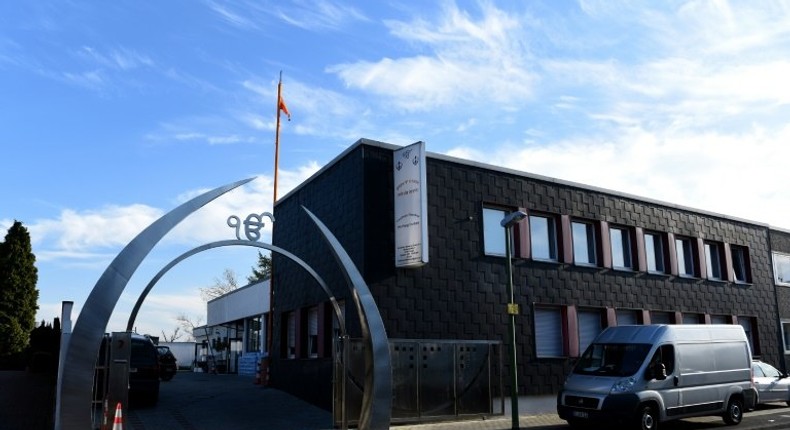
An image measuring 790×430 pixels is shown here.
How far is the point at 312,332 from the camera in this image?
2056cm

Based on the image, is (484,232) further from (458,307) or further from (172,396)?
(172,396)

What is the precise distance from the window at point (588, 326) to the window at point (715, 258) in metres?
7.18

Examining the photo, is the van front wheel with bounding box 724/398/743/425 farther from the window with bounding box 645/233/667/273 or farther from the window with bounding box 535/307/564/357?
the window with bounding box 645/233/667/273

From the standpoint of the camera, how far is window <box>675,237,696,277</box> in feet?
81.6

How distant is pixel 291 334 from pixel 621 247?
11.2 metres

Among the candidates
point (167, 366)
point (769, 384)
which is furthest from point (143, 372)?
point (769, 384)

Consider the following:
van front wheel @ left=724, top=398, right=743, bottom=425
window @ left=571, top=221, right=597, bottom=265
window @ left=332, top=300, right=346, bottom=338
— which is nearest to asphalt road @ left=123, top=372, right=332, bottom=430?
window @ left=332, top=300, right=346, bottom=338

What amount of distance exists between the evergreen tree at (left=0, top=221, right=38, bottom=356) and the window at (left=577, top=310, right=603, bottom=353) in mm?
30425

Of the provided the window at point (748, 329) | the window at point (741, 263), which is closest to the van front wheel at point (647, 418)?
the window at point (748, 329)

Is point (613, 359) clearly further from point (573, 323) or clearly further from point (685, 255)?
point (685, 255)

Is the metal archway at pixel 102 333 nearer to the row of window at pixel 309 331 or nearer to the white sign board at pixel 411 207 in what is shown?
the white sign board at pixel 411 207

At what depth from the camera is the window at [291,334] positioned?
21.7m

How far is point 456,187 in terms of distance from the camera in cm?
1880

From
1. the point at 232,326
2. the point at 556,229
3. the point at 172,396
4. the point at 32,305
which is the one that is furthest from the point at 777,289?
the point at 32,305
